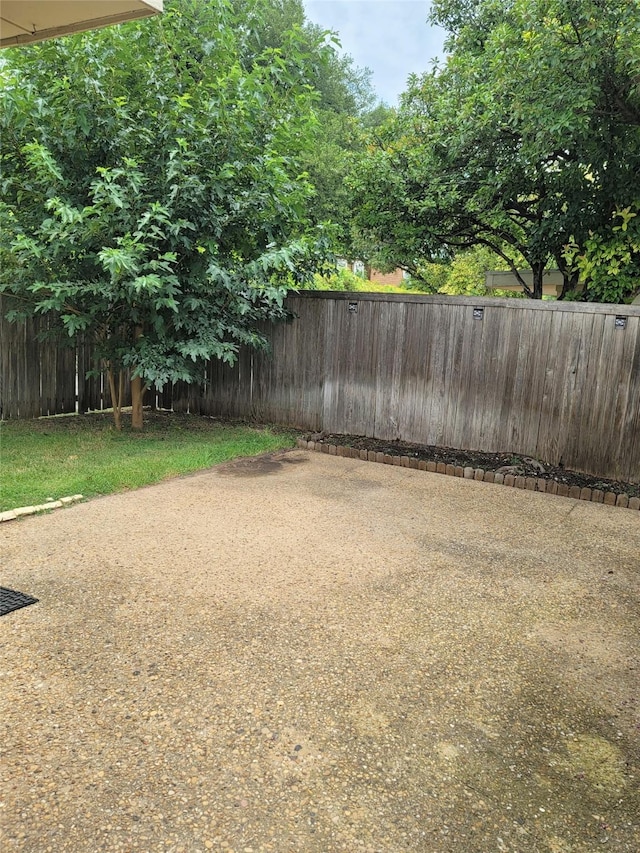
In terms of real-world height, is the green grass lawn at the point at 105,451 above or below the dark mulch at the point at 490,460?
below

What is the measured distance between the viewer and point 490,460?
5703mm

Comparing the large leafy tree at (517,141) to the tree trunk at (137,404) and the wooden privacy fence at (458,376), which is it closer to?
the wooden privacy fence at (458,376)

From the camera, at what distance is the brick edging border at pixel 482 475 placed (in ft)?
15.9

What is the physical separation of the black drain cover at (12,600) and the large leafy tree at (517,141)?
483 cm

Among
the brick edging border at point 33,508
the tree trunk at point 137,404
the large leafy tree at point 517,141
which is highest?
the large leafy tree at point 517,141

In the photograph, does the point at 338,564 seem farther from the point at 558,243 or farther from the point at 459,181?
the point at 459,181

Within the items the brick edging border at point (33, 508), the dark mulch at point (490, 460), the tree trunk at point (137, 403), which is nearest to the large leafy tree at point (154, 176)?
the tree trunk at point (137, 403)

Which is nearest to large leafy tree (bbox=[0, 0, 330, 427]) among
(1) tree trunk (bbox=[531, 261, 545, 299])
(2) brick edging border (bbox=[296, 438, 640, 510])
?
(2) brick edging border (bbox=[296, 438, 640, 510])

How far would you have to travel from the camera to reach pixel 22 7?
2377 mm

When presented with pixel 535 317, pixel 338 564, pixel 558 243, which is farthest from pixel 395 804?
pixel 558 243

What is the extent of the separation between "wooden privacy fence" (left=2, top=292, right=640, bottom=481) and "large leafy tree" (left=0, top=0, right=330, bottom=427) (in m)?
0.88

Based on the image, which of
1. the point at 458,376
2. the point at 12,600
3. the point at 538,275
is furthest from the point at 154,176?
the point at 538,275

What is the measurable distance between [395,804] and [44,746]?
3.61ft

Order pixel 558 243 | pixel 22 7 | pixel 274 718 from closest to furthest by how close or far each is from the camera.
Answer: pixel 274 718 → pixel 22 7 → pixel 558 243
